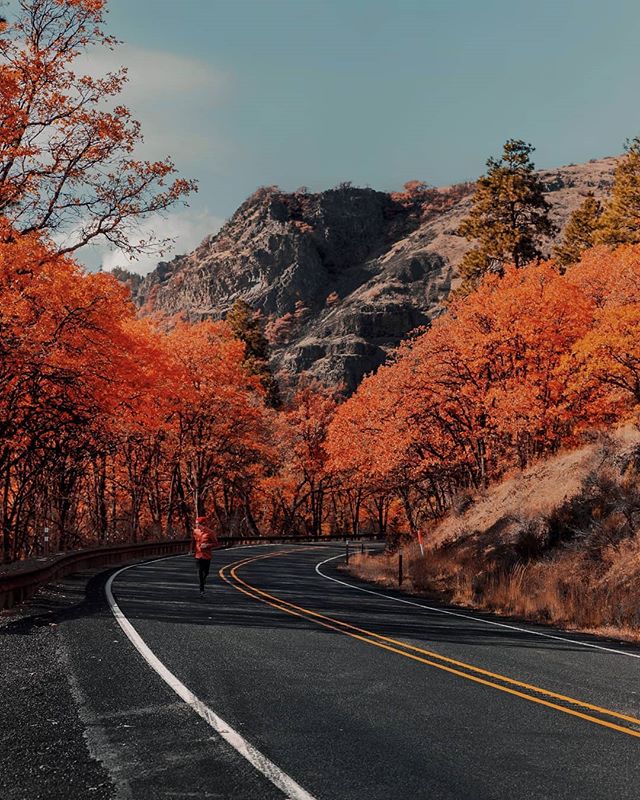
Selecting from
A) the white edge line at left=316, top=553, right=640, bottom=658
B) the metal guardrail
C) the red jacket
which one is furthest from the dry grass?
the metal guardrail

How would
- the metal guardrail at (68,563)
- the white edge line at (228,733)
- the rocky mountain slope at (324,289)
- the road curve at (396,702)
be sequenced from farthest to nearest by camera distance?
the rocky mountain slope at (324,289) < the metal guardrail at (68,563) < the road curve at (396,702) < the white edge line at (228,733)

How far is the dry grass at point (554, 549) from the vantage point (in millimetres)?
16359

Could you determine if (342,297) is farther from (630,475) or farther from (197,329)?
(630,475)

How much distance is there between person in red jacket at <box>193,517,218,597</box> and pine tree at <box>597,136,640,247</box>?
48.0m

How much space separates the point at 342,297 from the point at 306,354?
142 feet

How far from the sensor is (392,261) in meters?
189

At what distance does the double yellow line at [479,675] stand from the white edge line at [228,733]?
10.8 feet

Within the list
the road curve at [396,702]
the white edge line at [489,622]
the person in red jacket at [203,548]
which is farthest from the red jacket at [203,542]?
the white edge line at [489,622]

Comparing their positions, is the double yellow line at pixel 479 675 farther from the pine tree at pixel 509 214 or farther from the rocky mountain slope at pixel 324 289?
the rocky mountain slope at pixel 324 289

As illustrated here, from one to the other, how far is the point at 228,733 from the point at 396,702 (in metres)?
2.05

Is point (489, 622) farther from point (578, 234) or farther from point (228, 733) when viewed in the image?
point (578, 234)

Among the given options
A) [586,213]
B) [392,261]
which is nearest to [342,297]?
[392,261]

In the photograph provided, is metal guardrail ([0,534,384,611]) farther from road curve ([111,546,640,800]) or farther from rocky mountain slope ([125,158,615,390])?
rocky mountain slope ([125,158,615,390])

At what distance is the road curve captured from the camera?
5.05m
